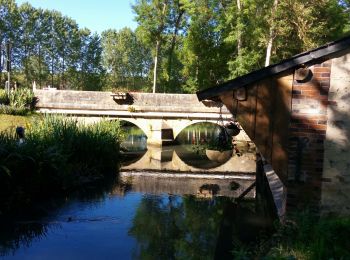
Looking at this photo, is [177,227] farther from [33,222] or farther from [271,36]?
[271,36]

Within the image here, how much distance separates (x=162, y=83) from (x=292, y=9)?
65.5ft

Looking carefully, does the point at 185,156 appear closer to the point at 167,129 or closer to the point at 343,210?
the point at 167,129

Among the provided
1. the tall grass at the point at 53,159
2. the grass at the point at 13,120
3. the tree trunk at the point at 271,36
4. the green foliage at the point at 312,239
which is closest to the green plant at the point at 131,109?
the grass at the point at 13,120

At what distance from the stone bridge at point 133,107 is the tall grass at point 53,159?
678 centimetres

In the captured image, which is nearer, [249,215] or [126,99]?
[249,215]

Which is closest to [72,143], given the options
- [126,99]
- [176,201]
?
[176,201]

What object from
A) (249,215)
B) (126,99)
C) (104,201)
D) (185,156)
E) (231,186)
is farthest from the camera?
(126,99)

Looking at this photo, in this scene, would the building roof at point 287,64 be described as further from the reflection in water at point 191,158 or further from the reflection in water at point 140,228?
the reflection in water at point 191,158

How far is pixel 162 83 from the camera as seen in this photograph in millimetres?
41625

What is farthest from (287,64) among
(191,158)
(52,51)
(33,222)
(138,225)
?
(52,51)

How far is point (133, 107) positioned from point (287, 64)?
56.3 ft

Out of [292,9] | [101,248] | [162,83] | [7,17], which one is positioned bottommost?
[101,248]

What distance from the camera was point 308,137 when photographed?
6047 mm

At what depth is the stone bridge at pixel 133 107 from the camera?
22.5m
